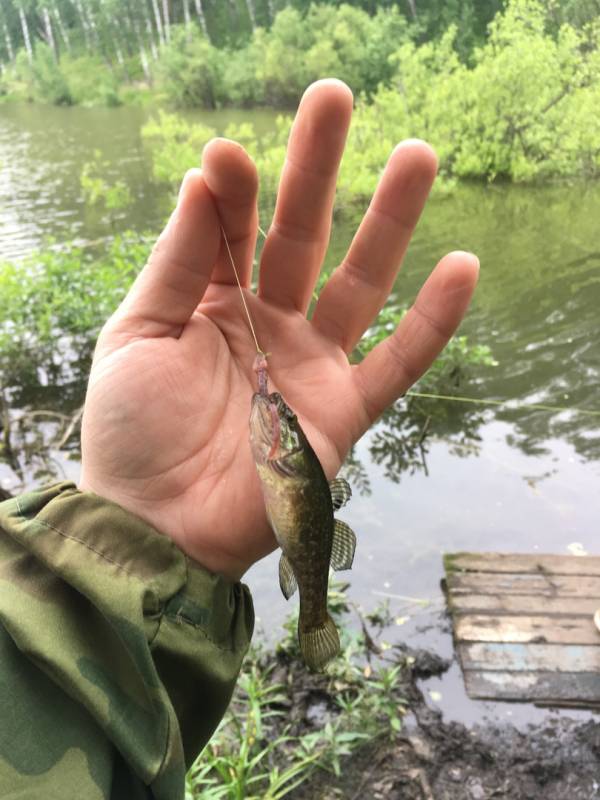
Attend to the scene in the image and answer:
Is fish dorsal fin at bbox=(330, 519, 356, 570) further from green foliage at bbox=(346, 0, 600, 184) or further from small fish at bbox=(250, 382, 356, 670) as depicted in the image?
green foliage at bbox=(346, 0, 600, 184)

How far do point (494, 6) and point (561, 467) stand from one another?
19.1 meters

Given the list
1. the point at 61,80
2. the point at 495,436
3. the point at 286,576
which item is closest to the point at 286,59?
the point at 61,80

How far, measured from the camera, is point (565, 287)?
11.1 meters

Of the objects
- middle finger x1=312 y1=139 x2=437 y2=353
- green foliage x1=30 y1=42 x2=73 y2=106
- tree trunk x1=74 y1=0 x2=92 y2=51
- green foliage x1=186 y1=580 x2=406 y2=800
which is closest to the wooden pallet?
green foliage x1=186 y1=580 x2=406 y2=800

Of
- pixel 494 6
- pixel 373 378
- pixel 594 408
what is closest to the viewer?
pixel 373 378

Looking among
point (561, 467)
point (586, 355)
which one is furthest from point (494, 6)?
point (561, 467)

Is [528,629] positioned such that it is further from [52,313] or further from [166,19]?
[166,19]

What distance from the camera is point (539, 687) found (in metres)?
4.00

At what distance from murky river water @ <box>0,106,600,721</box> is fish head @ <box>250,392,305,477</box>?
307 cm

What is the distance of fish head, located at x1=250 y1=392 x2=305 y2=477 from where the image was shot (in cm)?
174

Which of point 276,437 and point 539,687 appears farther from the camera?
point 539,687

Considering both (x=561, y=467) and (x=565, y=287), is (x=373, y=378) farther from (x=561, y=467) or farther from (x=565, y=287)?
(x=565, y=287)

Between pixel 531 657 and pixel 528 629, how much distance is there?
0.70 ft

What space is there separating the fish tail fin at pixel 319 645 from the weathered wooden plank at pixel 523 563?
325 cm
